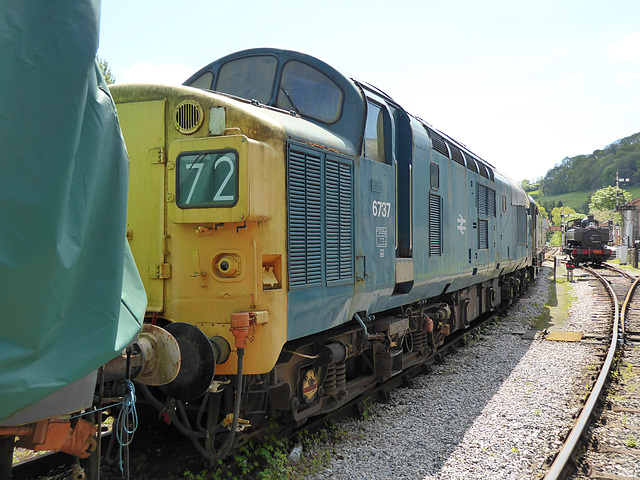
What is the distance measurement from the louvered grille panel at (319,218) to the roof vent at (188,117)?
29.4 inches

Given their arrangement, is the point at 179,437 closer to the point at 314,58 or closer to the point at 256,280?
the point at 256,280

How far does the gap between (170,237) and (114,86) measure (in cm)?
136

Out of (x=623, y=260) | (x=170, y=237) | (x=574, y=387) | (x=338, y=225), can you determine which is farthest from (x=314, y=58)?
(x=623, y=260)

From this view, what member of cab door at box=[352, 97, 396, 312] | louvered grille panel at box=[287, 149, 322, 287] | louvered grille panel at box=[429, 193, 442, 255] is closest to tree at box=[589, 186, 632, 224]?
louvered grille panel at box=[429, 193, 442, 255]

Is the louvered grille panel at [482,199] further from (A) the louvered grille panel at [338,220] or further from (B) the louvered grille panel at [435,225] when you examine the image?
(A) the louvered grille panel at [338,220]

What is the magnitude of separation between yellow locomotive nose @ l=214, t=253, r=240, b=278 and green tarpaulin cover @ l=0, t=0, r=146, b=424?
149 cm

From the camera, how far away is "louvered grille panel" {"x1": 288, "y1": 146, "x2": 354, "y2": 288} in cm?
434

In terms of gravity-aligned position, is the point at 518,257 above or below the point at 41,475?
above

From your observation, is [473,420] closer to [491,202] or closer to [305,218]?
[305,218]

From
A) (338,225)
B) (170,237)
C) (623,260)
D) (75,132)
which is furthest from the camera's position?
(623,260)

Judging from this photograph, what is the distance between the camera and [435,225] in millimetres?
7391

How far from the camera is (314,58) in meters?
5.35

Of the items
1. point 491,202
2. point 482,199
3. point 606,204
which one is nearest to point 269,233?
point 482,199

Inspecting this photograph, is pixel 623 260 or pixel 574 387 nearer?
pixel 574 387
